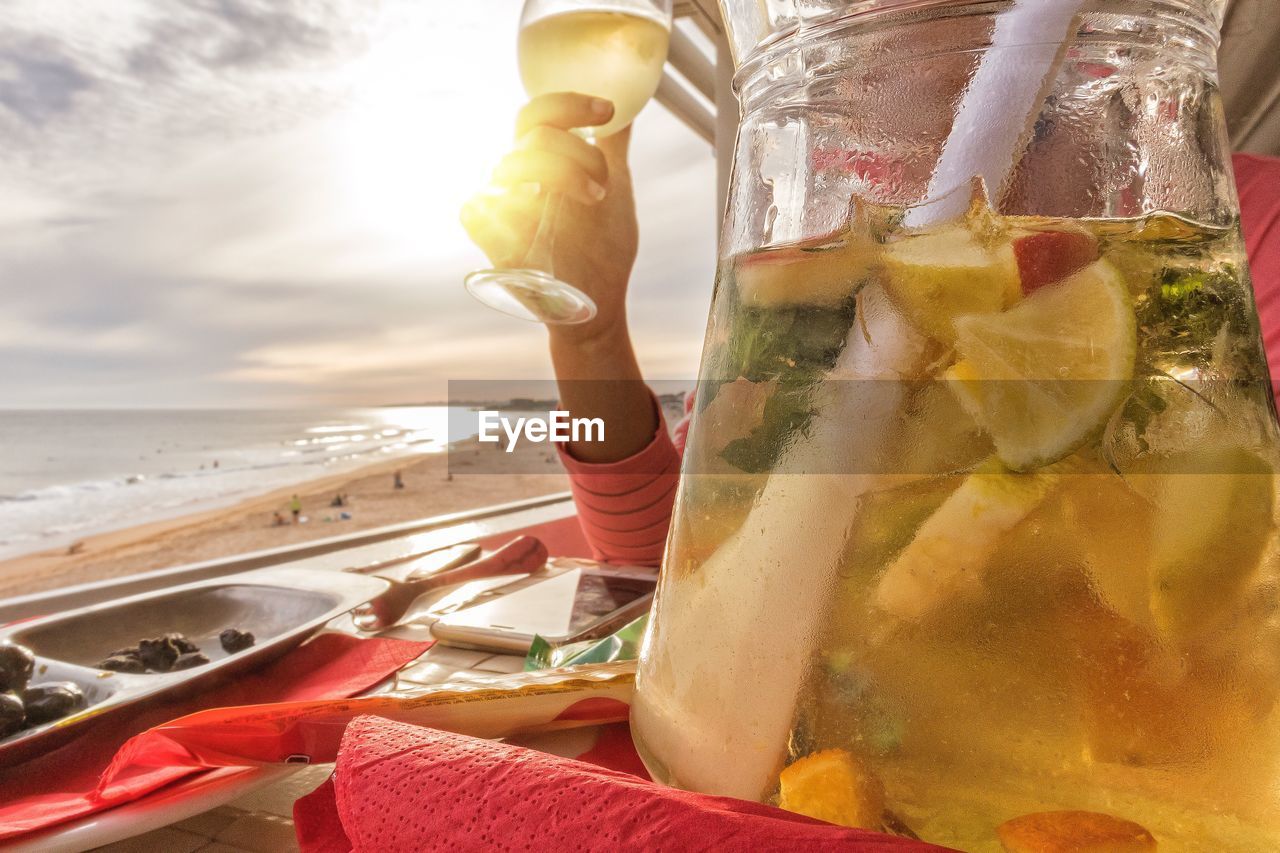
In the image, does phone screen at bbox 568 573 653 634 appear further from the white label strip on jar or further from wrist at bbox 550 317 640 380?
wrist at bbox 550 317 640 380

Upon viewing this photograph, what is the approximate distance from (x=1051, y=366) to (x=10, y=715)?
1.37 feet

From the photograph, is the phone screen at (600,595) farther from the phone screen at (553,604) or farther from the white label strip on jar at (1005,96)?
the white label strip on jar at (1005,96)

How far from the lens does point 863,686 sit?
0.17 m

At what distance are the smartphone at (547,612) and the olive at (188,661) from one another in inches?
5.3

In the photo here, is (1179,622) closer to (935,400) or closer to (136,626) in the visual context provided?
(935,400)

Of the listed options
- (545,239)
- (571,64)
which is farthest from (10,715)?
(571,64)

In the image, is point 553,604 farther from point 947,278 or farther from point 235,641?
point 947,278

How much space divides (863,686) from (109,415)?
18162 millimetres

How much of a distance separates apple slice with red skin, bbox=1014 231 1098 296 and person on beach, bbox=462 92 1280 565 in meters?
0.65

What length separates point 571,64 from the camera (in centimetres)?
81

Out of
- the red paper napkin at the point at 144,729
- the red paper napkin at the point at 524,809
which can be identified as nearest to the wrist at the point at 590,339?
the red paper napkin at the point at 144,729

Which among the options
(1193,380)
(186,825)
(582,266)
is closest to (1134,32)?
(1193,380)

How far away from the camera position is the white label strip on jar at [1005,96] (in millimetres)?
167

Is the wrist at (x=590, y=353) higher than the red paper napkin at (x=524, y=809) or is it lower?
higher
